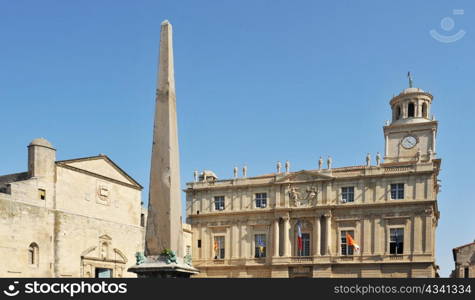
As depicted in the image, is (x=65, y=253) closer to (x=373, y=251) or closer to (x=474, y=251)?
(x=373, y=251)

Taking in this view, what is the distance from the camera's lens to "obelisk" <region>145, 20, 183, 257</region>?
1376 centimetres

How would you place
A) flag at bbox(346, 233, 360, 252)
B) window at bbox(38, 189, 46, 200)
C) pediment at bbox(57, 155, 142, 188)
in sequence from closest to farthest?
window at bbox(38, 189, 46, 200)
pediment at bbox(57, 155, 142, 188)
flag at bbox(346, 233, 360, 252)

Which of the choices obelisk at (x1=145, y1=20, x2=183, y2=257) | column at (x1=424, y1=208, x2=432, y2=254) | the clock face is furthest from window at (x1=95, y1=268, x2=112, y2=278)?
the clock face

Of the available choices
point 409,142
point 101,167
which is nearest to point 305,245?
point 409,142

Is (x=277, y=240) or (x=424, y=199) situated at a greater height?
(x=424, y=199)

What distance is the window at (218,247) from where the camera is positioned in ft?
164

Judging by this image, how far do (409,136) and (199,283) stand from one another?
141ft

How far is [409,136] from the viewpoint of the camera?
51188 mm

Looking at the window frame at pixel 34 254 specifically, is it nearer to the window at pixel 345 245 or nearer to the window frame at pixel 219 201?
the window frame at pixel 219 201

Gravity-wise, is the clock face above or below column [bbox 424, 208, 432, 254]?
above

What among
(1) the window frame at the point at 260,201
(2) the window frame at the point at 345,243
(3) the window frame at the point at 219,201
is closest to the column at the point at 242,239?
(1) the window frame at the point at 260,201

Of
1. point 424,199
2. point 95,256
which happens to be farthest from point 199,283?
point 424,199

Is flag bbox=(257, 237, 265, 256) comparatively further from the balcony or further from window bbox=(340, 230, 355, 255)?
window bbox=(340, 230, 355, 255)

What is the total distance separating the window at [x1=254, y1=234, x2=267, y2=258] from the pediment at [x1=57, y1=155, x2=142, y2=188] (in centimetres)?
1360
